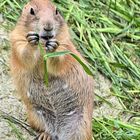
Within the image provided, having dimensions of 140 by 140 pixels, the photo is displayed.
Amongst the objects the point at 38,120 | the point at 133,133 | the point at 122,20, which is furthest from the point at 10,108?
the point at 122,20

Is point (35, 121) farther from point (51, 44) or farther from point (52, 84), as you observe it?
point (51, 44)

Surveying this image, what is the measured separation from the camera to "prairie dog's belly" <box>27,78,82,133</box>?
761cm

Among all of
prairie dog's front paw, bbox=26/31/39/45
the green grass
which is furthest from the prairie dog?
the green grass

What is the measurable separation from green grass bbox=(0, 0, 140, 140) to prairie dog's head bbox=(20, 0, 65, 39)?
1324 mm

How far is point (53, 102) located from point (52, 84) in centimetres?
18

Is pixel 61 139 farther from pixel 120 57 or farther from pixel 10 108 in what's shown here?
pixel 120 57

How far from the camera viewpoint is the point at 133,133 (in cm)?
806

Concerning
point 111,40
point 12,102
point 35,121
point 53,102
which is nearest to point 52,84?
point 53,102

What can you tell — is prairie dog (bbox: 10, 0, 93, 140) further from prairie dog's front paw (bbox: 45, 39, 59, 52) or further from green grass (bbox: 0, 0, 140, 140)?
green grass (bbox: 0, 0, 140, 140)

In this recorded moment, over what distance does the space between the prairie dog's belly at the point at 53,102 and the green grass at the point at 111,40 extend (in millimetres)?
507

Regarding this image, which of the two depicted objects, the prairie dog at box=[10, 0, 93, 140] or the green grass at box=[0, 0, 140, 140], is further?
the green grass at box=[0, 0, 140, 140]

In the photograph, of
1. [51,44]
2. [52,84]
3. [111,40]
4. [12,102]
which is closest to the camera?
[51,44]

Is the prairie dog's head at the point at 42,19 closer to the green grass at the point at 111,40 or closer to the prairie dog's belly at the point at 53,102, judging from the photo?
the prairie dog's belly at the point at 53,102

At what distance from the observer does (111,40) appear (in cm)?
916
